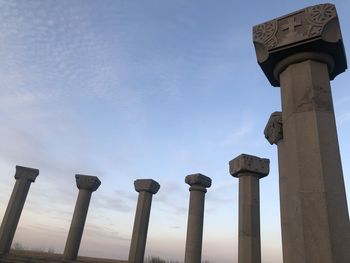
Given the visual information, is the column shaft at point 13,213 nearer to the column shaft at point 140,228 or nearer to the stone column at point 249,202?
the column shaft at point 140,228

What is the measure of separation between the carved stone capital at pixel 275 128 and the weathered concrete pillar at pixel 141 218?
10.4 meters

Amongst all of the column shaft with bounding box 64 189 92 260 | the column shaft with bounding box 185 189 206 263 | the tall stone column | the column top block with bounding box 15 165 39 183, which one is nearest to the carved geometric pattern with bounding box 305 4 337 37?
the tall stone column

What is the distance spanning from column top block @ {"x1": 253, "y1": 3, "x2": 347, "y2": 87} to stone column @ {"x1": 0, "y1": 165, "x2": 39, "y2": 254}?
1811 centimetres

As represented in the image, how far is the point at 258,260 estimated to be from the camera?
38.1 ft

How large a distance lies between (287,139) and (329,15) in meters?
2.73

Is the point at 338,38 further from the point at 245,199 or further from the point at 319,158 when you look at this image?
the point at 245,199

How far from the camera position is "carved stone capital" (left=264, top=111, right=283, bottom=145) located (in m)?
9.51

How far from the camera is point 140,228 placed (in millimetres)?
17859

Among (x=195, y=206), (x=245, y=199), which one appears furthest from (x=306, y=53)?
(x=195, y=206)

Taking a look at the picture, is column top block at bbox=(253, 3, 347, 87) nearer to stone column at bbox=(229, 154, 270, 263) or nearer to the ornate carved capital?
stone column at bbox=(229, 154, 270, 263)

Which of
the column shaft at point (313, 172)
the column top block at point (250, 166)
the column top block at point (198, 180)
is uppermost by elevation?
the column top block at point (198, 180)

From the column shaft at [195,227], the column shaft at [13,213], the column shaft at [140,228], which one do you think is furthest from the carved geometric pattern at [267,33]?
the column shaft at [13,213]

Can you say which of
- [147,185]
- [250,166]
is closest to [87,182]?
[147,185]

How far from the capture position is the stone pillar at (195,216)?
52.1ft
